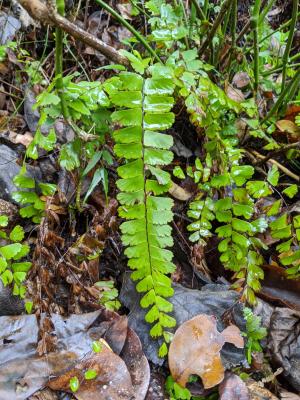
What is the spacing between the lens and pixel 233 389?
164 centimetres

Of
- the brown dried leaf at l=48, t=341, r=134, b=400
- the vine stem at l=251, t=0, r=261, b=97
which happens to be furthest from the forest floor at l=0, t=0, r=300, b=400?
the vine stem at l=251, t=0, r=261, b=97

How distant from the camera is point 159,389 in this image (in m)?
1.65

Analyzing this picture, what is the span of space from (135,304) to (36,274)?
437mm

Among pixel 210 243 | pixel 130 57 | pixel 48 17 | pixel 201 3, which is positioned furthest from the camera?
pixel 201 3

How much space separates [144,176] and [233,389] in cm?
89

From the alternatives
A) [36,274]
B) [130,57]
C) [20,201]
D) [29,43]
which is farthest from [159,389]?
[29,43]

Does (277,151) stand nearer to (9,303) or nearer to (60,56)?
(60,56)

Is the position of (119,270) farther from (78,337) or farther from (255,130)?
(255,130)

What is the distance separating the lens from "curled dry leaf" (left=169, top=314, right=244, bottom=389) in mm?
1637

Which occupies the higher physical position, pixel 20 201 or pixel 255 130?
pixel 255 130

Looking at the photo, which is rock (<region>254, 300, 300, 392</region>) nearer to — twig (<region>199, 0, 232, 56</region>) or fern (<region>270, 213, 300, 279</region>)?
fern (<region>270, 213, 300, 279</region>)

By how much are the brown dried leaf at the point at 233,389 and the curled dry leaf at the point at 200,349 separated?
4 cm

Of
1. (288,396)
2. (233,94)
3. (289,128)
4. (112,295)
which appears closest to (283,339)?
(288,396)

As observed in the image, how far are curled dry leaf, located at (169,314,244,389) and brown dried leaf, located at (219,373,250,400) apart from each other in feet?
0.14
